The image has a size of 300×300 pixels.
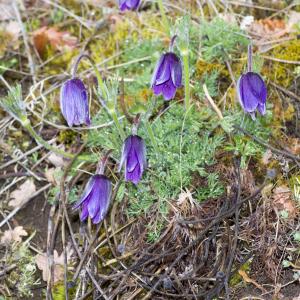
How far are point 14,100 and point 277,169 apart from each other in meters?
1.09

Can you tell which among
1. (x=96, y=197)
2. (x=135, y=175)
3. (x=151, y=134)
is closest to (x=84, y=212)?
(x=96, y=197)

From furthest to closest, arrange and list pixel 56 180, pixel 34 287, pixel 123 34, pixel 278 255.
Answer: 1. pixel 123 34
2. pixel 56 180
3. pixel 34 287
4. pixel 278 255

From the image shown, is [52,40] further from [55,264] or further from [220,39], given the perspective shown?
[55,264]

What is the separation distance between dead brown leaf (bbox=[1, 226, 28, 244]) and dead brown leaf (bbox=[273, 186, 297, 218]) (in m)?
1.07

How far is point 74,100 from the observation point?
2.27 m

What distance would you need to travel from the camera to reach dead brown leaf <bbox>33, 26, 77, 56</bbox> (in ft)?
10.4

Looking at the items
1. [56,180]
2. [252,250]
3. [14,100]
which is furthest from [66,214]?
[252,250]

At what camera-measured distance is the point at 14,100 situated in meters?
2.30

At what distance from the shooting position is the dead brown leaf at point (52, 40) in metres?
3.17

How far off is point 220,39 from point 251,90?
616 mm

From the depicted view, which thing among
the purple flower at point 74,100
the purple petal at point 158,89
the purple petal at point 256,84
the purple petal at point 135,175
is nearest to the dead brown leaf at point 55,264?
the purple petal at point 135,175

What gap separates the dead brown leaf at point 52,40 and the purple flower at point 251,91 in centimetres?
121

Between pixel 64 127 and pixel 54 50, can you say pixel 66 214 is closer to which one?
pixel 64 127

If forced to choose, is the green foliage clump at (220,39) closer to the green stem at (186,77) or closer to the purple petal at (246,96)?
the green stem at (186,77)
